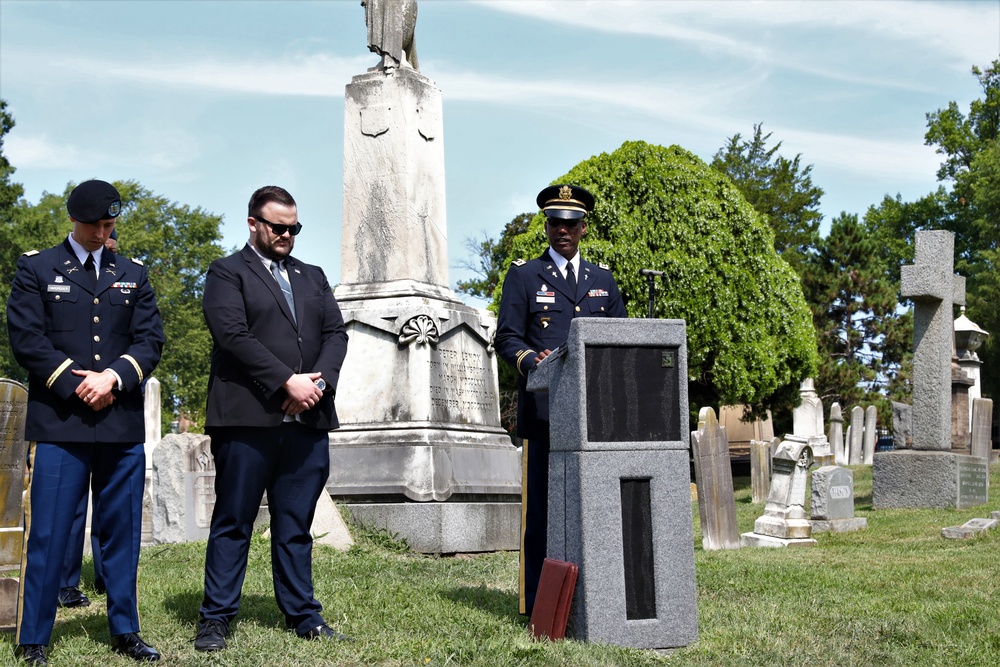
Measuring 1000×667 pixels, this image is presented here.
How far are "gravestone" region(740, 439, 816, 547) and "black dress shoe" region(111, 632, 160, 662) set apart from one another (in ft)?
26.0

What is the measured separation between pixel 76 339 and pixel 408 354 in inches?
209

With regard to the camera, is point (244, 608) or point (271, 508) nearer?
point (271, 508)

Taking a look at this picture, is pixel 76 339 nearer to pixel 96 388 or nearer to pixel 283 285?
pixel 96 388

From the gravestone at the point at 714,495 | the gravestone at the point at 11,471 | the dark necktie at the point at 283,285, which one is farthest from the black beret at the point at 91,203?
the gravestone at the point at 714,495

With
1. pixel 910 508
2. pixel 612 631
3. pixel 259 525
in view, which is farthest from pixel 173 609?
pixel 910 508

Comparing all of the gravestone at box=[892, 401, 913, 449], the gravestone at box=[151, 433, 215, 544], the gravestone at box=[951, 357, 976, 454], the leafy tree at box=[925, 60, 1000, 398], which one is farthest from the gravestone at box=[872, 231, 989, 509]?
the leafy tree at box=[925, 60, 1000, 398]

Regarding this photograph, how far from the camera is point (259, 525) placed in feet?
33.3

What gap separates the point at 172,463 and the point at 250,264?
10.3 m

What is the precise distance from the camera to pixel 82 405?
5.12 metres

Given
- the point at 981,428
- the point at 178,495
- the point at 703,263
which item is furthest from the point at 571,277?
the point at 703,263

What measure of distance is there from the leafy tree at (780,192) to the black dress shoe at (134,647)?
46415 mm

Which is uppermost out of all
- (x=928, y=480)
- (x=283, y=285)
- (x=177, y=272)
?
(x=177, y=272)

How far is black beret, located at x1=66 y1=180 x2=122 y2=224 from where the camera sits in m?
5.25

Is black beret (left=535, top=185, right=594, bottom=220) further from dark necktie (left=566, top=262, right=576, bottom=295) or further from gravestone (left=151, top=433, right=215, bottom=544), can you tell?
gravestone (left=151, top=433, right=215, bottom=544)
